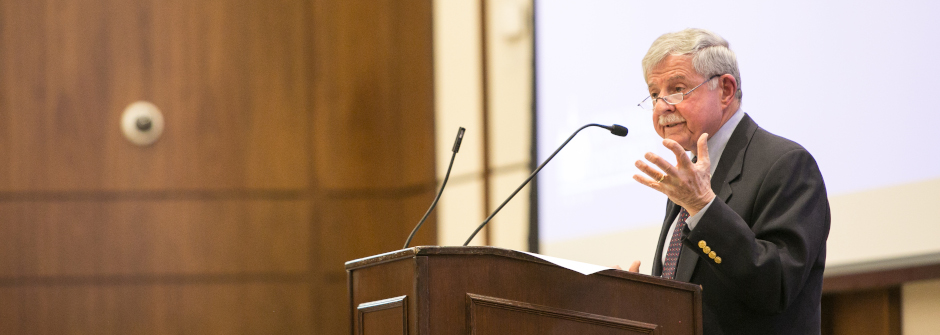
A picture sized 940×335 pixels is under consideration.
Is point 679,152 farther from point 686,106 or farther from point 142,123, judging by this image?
point 142,123

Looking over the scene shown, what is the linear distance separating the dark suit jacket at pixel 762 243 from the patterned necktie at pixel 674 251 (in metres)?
0.04

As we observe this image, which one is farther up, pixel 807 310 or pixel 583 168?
pixel 583 168

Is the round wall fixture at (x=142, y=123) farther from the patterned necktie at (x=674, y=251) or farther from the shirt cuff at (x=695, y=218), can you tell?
the shirt cuff at (x=695, y=218)

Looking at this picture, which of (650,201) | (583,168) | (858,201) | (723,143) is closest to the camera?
(723,143)

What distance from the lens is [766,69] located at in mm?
3225

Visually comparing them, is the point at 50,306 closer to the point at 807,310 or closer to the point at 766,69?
the point at 766,69

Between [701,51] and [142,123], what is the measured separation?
3.95 metres

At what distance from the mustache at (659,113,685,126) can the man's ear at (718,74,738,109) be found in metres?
0.11

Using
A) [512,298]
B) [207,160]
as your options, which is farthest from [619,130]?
[207,160]

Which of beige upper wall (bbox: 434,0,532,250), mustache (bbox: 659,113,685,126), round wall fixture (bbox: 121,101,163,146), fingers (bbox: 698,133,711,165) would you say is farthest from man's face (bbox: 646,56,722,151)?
round wall fixture (bbox: 121,101,163,146)

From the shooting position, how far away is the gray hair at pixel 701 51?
2125mm

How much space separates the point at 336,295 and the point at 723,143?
3.56m

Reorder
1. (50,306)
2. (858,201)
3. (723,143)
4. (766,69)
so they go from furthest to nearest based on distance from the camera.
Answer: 1. (50,306)
2. (766,69)
3. (858,201)
4. (723,143)

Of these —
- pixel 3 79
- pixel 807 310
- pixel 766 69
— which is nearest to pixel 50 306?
pixel 3 79
